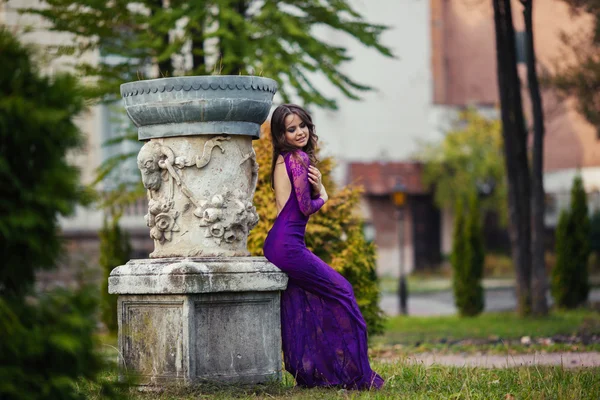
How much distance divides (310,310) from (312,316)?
0.04 meters

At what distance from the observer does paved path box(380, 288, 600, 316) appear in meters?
25.6

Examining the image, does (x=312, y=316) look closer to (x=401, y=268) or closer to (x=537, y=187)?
(x=537, y=187)

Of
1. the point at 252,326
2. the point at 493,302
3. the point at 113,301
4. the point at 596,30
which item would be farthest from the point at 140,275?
the point at 493,302

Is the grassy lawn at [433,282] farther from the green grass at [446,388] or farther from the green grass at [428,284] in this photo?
the green grass at [446,388]

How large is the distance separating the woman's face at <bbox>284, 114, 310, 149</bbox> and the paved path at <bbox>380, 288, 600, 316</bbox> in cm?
1733

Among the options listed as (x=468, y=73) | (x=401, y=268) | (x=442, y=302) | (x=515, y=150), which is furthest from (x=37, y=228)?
(x=468, y=73)

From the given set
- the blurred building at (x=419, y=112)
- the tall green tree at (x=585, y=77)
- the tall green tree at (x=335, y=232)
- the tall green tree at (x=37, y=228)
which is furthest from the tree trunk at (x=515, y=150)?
the blurred building at (x=419, y=112)

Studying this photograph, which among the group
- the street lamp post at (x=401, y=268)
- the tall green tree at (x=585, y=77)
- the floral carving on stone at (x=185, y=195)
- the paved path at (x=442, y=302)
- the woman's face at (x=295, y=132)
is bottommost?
the paved path at (x=442, y=302)

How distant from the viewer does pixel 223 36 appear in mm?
13500

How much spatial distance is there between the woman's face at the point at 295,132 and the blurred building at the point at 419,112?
33284 millimetres

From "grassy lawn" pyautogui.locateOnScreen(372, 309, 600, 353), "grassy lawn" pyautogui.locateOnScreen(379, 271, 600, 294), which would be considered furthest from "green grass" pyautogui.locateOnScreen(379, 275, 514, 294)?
"grassy lawn" pyautogui.locateOnScreen(372, 309, 600, 353)

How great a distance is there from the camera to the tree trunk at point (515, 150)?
17.0 metres

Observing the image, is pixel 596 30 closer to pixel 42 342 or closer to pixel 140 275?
pixel 140 275

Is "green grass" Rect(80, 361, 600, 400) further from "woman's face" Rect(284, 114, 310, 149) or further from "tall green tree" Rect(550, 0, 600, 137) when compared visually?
"tall green tree" Rect(550, 0, 600, 137)
